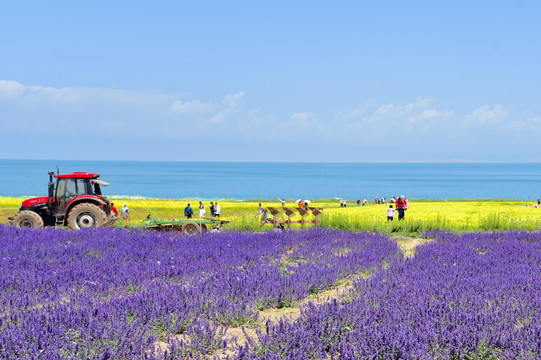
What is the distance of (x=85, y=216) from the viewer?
15680 mm

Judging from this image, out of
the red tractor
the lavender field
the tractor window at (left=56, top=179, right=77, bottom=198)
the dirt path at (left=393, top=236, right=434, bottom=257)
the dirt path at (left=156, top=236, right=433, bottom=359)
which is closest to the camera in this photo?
the lavender field

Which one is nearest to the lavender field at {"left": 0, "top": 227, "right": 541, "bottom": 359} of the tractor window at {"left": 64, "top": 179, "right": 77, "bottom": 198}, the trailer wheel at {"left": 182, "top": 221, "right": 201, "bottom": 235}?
the trailer wheel at {"left": 182, "top": 221, "right": 201, "bottom": 235}

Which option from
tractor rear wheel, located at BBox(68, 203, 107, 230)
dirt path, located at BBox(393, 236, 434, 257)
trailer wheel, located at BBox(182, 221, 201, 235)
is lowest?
dirt path, located at BBox(393, 236, 434, 257)

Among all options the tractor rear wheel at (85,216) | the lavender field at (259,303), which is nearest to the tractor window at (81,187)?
the tractor rear wheel at (85,216)

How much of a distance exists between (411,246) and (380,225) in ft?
10.9

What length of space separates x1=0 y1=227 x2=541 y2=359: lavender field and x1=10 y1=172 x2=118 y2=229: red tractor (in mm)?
5344

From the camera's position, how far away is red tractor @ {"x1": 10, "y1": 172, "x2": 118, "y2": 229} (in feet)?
51.2

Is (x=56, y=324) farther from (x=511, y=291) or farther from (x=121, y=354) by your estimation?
(x=511, y=291)

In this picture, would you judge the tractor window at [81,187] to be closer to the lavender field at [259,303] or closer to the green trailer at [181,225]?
the green trailer at [181,225]

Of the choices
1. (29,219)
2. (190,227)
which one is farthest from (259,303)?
(29,219)

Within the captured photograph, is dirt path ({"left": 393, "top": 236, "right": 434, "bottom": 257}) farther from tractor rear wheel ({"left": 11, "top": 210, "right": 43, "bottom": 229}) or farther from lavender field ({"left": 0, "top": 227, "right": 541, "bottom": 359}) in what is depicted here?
tractor rear wheel ({"left": 11, "top": 210, "right": 43, "bottom": 229})

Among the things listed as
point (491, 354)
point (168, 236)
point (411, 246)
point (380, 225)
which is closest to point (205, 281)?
point (491, 354)

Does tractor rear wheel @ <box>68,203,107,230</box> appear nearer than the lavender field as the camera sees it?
No

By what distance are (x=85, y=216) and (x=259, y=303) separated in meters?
11.6
